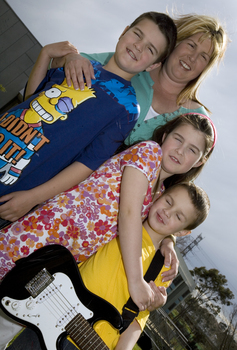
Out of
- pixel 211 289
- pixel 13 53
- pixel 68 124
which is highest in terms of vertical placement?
pixel 13 53

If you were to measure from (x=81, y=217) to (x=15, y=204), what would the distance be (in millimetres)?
371

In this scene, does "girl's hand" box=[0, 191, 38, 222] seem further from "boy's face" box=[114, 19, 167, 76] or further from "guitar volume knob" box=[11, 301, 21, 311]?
"boy's face" box=[114, 19, 167, 76]

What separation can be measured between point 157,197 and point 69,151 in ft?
2.35

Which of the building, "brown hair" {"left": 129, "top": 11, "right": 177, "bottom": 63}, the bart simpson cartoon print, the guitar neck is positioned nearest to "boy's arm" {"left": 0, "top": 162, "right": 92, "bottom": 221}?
the bart simpson cartoon print

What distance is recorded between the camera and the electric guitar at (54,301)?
3.84 ft

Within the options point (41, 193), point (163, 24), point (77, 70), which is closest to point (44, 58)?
point (77, 70)

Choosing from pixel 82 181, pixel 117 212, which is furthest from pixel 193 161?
pixel 82 181

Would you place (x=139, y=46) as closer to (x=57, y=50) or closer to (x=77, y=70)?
(x=77, y=70)

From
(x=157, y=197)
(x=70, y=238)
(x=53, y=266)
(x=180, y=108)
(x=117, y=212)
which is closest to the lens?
(x=53, y=266)

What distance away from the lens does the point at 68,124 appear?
1.40 m

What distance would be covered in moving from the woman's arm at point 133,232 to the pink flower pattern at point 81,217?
0.08 meters

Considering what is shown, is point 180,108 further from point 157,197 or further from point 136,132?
point 157,197

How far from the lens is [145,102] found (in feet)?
6.10

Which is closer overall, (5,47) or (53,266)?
(53,266)
